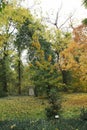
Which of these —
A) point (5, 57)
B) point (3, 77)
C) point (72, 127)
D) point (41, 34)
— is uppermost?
point (41, 34)

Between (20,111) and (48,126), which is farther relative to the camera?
(20,111)

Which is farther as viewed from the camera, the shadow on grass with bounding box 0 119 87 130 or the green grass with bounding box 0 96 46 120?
the green grass with bounding box 0 96 46 120

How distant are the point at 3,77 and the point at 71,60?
1203 centimetres

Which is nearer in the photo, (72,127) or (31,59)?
(72,127)

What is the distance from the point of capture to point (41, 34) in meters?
37.7

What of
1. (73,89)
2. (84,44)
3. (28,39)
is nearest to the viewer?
(84,44)

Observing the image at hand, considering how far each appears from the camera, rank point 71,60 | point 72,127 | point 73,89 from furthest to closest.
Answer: point 73,89
point 71,60
point 72,127

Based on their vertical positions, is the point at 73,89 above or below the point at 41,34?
below

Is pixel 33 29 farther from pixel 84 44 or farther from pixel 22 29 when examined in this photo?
pixel 84 44

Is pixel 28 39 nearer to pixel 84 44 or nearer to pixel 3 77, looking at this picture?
pixel 3 77

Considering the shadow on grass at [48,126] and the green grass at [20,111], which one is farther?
the green grass at [20,111]

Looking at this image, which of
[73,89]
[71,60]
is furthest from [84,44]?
[73,89]

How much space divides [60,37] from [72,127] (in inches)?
1258

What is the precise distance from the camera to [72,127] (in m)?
7.88
